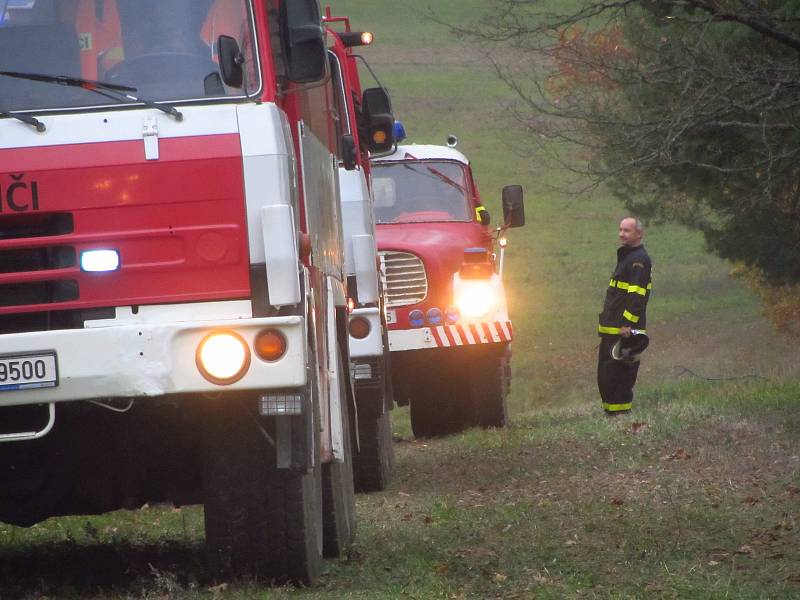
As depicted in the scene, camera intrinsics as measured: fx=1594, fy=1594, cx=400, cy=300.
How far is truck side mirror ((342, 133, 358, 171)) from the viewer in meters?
10.8

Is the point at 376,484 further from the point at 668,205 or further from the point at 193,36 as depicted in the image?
the point at 668,205

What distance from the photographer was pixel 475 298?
15109 millimetres

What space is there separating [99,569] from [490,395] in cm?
777

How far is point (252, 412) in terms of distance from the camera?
6934mm

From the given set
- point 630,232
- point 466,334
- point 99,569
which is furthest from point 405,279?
point 99,569

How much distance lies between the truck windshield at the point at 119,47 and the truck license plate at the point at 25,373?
1111mm

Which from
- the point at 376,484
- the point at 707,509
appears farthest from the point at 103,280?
the point at 376,484

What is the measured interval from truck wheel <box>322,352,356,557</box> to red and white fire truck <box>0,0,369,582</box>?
942 millimetres

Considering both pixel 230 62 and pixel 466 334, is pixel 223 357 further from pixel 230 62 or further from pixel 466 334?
pixel 466 334

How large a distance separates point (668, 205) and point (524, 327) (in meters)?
16.8

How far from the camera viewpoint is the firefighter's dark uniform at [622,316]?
15.1 m

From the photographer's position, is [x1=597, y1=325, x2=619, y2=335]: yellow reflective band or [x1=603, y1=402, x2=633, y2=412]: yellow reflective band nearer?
[x1=597, y1=325, x2=619, y2=335]: yellow reflective band

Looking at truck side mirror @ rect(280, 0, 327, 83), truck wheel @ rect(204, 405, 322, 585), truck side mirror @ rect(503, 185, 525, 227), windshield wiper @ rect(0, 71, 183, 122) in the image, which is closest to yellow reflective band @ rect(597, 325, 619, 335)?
truck side mirror @ rect(503, 185, 525, 227)

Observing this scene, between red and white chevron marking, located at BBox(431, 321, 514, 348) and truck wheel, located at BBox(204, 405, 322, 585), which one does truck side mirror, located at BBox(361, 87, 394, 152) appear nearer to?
red and white chevron marking, located at BBox(431, 321, 514, 348)
